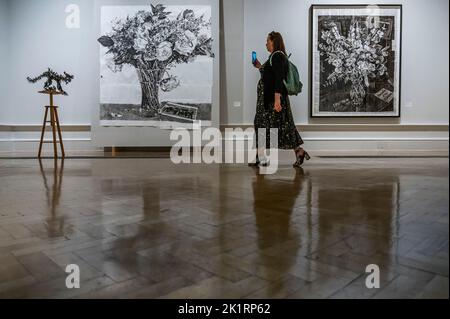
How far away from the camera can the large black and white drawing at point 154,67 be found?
25.4 feet

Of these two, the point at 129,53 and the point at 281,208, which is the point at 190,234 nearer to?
the point at 281,208

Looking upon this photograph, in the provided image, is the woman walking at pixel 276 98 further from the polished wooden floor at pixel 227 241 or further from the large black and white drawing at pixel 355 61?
the large black and white drawing at pixel 355 61

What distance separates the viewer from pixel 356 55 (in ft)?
26.8

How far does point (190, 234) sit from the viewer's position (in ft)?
5.94

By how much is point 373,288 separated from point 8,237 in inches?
63.0

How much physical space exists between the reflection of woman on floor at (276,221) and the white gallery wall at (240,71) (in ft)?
15.9

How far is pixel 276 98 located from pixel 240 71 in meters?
3.60

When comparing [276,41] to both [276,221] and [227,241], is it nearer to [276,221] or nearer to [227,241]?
[276,221]

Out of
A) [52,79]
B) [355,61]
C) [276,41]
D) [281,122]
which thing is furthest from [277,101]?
[52,79]

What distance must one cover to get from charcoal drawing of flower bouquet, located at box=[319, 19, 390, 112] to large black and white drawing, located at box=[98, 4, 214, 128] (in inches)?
101

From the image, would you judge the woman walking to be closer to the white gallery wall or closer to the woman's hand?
the woman's hand

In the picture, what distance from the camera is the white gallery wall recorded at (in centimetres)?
807
